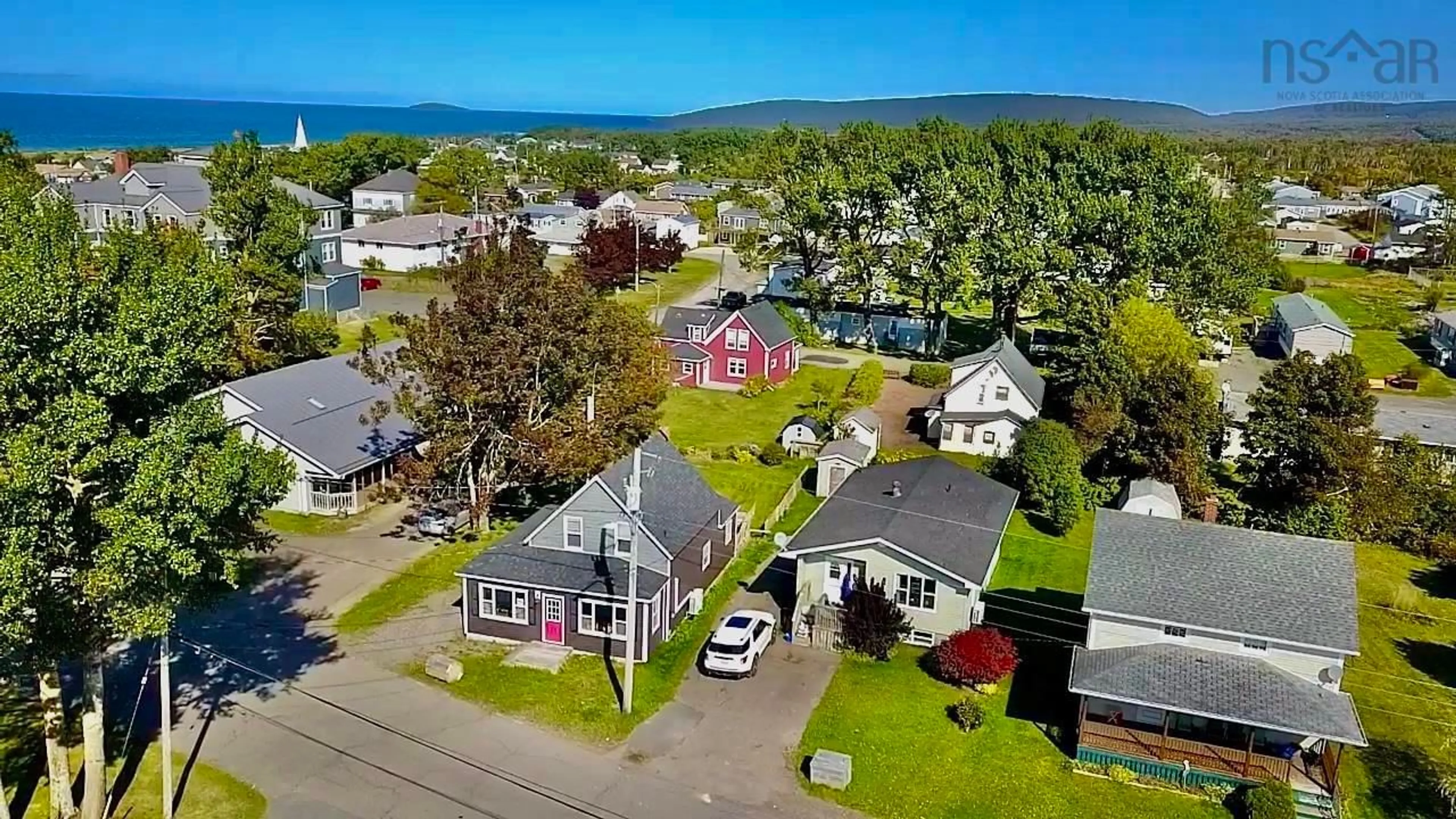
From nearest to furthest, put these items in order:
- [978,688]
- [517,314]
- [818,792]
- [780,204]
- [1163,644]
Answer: [818,792] < [1163,644] < [978,688] < [517,314] < [780,204]

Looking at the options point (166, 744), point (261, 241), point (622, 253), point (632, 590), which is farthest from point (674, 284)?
point (166, 744)

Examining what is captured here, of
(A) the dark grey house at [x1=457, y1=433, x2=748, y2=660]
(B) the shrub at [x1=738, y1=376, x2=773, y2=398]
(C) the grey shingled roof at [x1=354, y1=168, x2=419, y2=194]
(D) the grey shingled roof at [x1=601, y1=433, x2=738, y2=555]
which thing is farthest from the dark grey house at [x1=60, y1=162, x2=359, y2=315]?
(A) the dark grey house at [x1=457, y1=433, x2=748, y2=660]

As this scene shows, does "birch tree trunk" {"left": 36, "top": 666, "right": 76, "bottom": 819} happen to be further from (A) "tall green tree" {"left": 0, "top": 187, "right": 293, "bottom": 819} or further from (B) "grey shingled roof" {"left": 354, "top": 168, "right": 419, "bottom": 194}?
(B) "grey shingled roof" {"left": 354, "top": 168, "right": 419, "bottom": 194}

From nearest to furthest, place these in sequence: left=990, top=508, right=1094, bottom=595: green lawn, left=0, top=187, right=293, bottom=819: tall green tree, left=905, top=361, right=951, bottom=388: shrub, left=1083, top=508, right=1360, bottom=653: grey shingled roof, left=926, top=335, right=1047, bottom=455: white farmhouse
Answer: left=0, top=187, right=293, bottom=819: tall green tree → left=1083, top=508, right=1360, bottom=653: grey shingled roof → left=990, top=508, right=1094, bottom=595: green lawn → left=926, top=335, right=1047, bottom=455: white farmhouse → left=905, top=361, right=951, bottom=388: shrub

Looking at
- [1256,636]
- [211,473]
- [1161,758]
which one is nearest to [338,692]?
[211,473]

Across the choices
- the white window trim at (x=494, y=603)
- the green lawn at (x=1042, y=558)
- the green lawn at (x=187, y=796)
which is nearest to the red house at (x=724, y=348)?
the green lawn at (x=1042, y=558)

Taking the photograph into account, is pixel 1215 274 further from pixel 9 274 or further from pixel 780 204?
pixel 9 274
